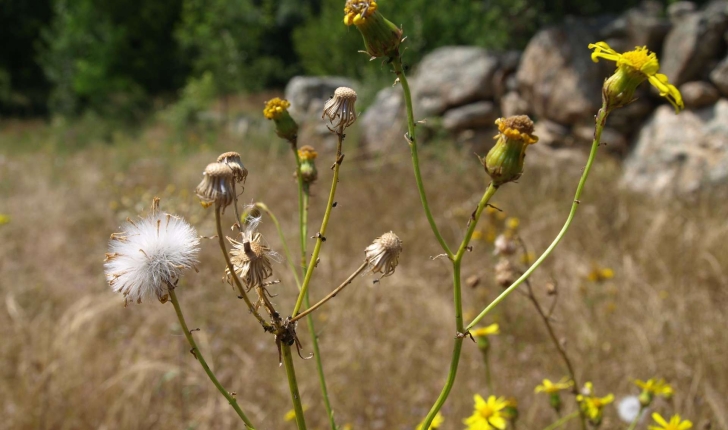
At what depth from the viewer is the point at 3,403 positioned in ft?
8.48

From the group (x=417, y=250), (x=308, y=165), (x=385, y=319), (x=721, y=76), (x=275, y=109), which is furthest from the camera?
(x=721, y=76)

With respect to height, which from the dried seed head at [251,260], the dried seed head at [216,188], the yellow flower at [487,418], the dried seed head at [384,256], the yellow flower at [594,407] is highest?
the dried seed head at [216,188]

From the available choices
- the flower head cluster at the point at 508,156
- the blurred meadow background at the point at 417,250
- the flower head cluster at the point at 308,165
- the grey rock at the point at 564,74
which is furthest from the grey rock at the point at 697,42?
the flower head cluster at the point at 508,156

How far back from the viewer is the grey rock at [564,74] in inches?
246

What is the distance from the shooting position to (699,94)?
5.39m

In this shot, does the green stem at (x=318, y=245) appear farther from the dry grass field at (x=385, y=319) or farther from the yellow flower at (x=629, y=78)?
the dry grass field at (x=385, y=319)

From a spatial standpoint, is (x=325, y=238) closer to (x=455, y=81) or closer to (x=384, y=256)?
(x=384, y=256)

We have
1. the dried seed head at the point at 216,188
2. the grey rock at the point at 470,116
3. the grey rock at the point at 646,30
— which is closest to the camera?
the dried seed head at the point at 216,188

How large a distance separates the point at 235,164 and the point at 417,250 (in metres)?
3.83

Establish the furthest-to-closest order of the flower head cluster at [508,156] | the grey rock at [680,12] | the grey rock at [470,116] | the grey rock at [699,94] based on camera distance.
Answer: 1. the grey rock at [470,116]
2. the grey rock at [680,12]
3. the grey rock at [699,94]
4. the flower head cluster at [508,156]

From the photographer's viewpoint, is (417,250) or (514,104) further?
(514,104)

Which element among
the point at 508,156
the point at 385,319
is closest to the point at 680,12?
the point at 385,319

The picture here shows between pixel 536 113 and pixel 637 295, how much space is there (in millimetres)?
4059

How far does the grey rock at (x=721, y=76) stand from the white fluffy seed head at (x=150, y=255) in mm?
6042
